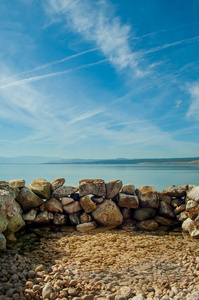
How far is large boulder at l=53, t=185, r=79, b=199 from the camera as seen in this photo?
9.30 meters

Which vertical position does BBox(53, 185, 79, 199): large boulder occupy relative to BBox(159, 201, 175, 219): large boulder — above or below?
above

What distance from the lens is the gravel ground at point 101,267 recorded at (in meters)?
4.14

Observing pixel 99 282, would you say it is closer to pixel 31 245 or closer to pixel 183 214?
pixel 31 245

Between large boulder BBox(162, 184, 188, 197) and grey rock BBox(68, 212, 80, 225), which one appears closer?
grey rock BBox(68, 212, 80, 225)

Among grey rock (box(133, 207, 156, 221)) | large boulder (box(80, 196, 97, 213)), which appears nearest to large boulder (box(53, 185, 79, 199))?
large boulder (box(80, 196, 97, 213))

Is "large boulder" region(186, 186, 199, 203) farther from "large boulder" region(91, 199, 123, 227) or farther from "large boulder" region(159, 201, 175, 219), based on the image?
"large boulder" region(91, 199, 123, 227)

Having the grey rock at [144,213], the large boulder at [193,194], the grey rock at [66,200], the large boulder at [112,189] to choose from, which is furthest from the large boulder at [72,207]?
the large boulder at [193,194]

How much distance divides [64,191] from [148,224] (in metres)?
3.59

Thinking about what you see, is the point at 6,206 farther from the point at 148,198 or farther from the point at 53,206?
the point at 148,198

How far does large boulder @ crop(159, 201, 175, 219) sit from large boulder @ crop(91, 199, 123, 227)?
166 centimetres

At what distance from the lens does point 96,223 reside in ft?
28.5

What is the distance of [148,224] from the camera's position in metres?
A: 8.55

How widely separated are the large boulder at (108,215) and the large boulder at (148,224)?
2.52 feet

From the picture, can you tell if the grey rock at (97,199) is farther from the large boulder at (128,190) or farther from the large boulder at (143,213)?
the large boulder at (143,213)
